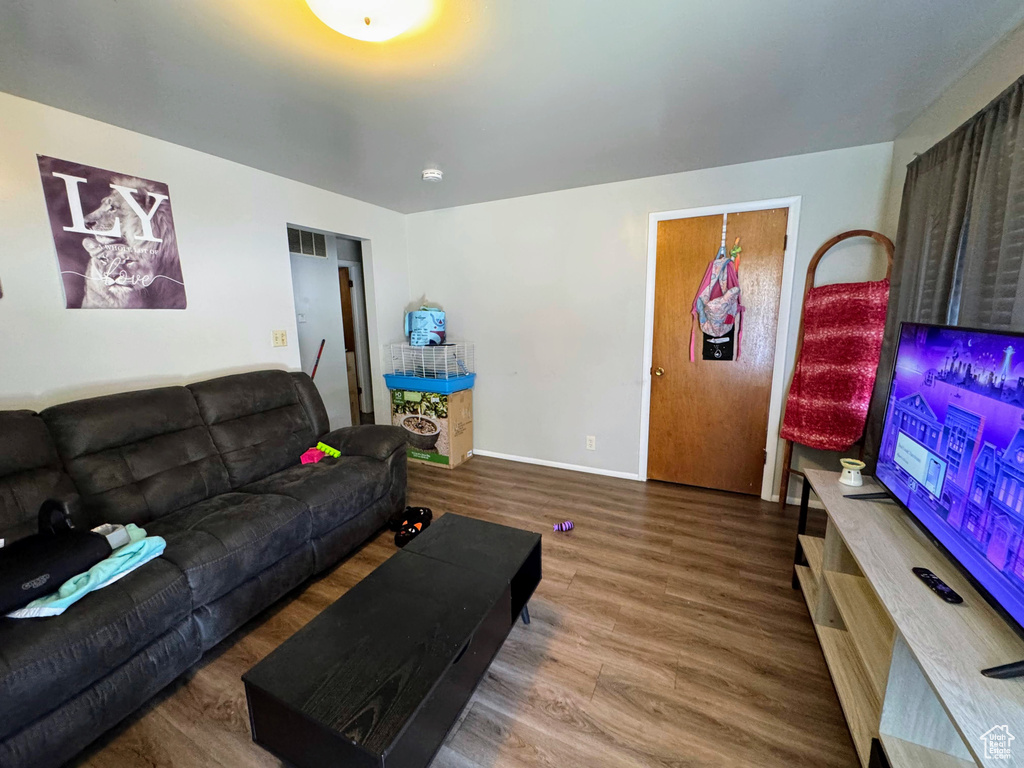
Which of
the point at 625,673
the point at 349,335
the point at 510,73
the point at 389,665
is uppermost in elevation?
the point at 510,73

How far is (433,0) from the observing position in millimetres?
1188

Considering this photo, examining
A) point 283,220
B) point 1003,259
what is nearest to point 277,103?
point 283,220

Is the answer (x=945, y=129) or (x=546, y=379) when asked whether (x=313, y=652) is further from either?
(x=945, y=129)

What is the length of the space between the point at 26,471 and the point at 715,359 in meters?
3.60

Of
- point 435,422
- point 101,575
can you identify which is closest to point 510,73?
point 101,575

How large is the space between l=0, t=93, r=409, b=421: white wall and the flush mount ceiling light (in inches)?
65.0

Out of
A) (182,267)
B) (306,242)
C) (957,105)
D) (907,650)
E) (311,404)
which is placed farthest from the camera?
(306,242)

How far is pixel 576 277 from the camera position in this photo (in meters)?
3.17

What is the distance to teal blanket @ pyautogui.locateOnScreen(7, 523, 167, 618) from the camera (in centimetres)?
119

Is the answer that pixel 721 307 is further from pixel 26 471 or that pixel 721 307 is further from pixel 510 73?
pixel 26 471

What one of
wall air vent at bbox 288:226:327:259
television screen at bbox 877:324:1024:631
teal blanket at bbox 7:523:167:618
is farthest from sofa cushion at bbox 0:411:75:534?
television screen at bbox 877:324:1024:631

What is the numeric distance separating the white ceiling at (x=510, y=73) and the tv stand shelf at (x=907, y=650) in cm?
170

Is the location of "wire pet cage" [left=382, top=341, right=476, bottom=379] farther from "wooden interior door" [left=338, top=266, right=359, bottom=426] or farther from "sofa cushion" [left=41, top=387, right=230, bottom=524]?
"sofa cushion" [left=41, top=387, right=230, bottom=524]

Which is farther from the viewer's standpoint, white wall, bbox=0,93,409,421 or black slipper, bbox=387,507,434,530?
black slipper, bbox=387,507,434,530
